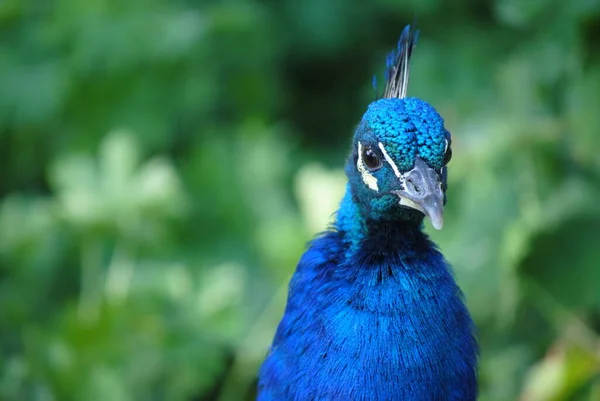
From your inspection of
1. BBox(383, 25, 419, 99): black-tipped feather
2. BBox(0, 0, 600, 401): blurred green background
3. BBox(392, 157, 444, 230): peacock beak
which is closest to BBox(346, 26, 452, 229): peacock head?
BBox(392, 157, 444, 230): peacock beak

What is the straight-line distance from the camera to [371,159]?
1.40 m

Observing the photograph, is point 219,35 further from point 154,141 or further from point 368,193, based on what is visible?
point 368,193

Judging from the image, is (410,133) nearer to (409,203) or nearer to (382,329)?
(409,203)

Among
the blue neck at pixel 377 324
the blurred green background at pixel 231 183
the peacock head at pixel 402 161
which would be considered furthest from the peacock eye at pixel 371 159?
the blurred green background at pixel 231 183

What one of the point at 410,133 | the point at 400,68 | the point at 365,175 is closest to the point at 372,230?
the point at 365,175

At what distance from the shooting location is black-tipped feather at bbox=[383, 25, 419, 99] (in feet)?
5.16

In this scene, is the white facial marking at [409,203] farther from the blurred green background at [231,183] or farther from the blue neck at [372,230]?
the blurred green background at [231,183]

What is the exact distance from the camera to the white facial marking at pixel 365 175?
1394 millimetres

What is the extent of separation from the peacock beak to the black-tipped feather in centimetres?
28

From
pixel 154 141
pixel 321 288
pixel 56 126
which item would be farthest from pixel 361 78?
pixel 321 288

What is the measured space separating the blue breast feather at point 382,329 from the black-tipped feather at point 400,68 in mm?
271

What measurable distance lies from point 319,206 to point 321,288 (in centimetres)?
78

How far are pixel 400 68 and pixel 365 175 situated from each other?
271mm

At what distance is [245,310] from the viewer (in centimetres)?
254
